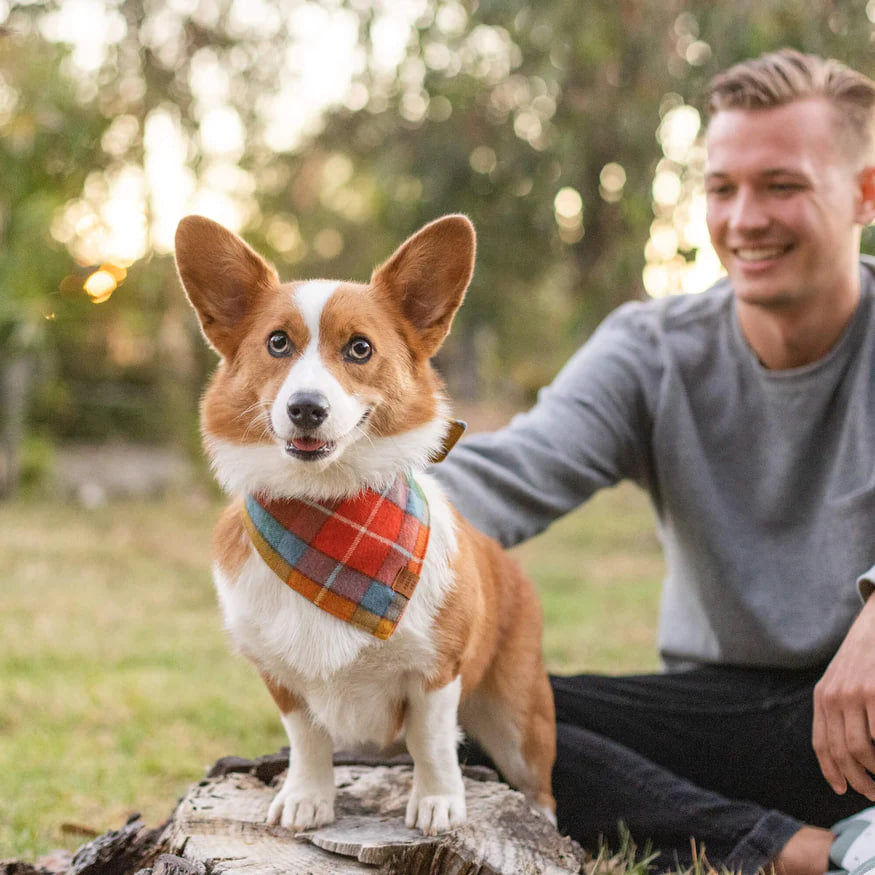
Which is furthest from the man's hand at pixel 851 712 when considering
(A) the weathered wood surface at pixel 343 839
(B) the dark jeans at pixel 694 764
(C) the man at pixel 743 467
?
(A) the weathered wood surface at pixel 343 839

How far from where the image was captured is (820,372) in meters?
2.63

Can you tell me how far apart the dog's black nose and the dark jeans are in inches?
49.1

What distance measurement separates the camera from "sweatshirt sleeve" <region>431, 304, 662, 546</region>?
2559mm

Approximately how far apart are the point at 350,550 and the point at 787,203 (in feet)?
5.04

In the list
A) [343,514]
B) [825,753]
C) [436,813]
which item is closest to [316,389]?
[343,514]

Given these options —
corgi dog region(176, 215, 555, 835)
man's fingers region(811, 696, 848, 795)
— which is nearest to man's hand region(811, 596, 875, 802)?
man's fingers region(811, 696, 848, 795)

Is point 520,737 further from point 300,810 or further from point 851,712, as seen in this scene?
point 851,712

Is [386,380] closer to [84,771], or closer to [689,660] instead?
[689,660]

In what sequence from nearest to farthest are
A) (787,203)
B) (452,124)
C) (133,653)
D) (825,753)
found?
(825,753) → (787,203) → (133,653) → (452,124)

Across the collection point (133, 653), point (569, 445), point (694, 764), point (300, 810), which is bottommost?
point (133, 653)

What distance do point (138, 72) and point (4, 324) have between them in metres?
2.51

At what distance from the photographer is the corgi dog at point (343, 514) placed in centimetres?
180

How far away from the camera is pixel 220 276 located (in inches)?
75.7

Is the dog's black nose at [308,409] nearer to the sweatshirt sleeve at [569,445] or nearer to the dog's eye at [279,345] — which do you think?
the dog's eye at [279,345]
